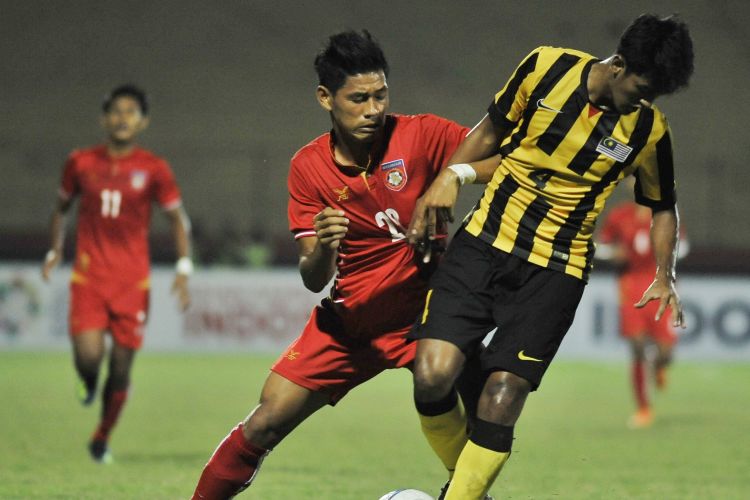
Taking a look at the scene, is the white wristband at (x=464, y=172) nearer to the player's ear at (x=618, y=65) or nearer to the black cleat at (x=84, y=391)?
the player's ear at (x=618, y=65)

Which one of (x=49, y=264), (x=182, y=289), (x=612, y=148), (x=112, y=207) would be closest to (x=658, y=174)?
(x=612, y=148)

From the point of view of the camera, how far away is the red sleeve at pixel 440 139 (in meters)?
5.27

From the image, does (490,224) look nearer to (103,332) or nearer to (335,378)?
(335,378)

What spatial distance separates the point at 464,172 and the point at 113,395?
4457 mm

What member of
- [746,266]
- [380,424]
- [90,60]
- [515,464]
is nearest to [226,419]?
[380,424]

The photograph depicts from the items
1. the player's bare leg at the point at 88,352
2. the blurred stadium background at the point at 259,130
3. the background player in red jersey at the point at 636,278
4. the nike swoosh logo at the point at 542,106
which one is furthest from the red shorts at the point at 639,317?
the nike swoosh logo at the point at 542,106

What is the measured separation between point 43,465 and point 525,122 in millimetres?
4405

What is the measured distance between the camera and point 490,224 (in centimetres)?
495

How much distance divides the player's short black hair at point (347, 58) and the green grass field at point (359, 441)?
2504mm

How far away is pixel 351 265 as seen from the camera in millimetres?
5301

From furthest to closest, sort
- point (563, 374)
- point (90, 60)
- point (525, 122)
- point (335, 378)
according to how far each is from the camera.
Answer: point (90, 60), point (563, 374), point (335, 378), point (525, 122)

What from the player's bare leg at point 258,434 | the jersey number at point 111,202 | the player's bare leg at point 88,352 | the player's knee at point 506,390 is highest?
the player's knee at point 506,390

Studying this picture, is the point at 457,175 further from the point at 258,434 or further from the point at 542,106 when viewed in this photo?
the point at 258,434

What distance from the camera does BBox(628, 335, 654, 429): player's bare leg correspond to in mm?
10922
